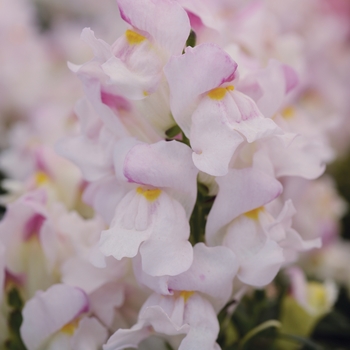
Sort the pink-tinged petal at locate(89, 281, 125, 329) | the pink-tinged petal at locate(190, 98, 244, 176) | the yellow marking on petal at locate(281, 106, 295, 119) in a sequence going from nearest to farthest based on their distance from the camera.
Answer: the pink-tinged petal at locate(190, 98, 244, 176) < the pink-tinged petal at locate(89, 281, 125, 329) < the yellow marking on petal at locate(281, 106, 295, 119)

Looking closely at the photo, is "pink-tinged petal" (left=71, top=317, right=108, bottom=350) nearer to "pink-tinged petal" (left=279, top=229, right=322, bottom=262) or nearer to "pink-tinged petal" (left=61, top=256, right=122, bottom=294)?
"pink-tinged petal" (left=61, top=256, right=122, bottom=294)

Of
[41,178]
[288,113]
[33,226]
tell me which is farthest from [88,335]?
[288,113]

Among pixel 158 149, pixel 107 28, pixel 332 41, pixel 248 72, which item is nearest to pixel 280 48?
→ pixel 248 72

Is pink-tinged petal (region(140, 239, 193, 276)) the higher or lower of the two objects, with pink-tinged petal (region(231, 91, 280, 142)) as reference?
lower

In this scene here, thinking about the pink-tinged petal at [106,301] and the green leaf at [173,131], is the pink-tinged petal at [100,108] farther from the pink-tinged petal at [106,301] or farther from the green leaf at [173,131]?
the pink-tinged petal at [106,301]

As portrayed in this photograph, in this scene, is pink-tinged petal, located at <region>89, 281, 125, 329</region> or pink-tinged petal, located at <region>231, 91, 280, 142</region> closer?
pink-tinged petal, located at <region>231, 91, 280, 142</region>

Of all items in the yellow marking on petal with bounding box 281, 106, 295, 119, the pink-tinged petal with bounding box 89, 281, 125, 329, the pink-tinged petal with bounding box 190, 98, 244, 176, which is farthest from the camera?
the yellow marking on petal with bounding box 281, 106, 295, 119

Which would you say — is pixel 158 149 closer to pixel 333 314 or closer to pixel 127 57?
pixel 127 57

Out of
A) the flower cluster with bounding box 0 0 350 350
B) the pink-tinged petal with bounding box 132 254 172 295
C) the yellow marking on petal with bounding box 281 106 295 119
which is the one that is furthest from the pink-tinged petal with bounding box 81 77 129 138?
the yellow marking on petal with bounding box 281 106 295 119
